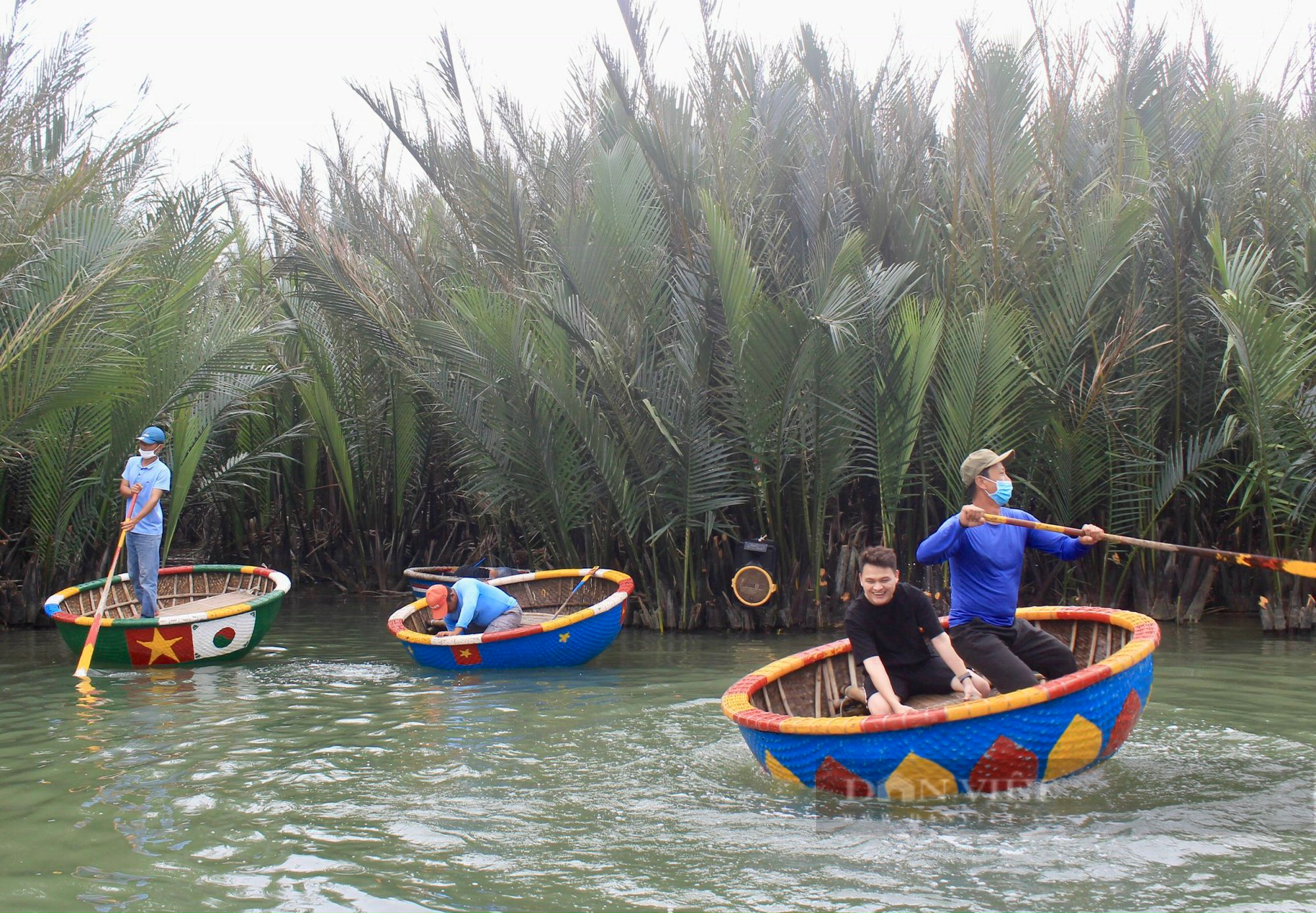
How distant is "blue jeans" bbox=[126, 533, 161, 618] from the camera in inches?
Result: 401

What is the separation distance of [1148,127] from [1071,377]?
108 inches

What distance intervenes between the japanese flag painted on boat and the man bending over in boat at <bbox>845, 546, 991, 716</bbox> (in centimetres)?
584

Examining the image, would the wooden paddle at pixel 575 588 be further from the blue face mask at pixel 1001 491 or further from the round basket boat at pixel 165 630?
the blue face mask at pixel 1001 491

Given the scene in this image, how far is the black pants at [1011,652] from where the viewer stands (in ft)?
19.3

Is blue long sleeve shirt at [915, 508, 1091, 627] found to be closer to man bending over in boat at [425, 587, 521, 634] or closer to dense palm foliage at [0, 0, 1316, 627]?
dense palm foliage at [0, 0, 1316, 627]

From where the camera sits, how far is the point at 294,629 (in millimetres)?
12281

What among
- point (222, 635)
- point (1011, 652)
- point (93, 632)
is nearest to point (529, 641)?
point (222, 635)

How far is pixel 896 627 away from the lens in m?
6.11

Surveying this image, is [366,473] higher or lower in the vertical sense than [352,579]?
higher

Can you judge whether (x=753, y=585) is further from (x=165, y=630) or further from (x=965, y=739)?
(x=965, y=739)

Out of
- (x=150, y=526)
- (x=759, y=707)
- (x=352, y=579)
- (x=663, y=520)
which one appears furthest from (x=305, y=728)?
(x=352, y=579)

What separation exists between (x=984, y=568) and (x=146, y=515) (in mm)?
6938

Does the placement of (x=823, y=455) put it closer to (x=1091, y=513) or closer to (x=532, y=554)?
(x=1091, y=513)

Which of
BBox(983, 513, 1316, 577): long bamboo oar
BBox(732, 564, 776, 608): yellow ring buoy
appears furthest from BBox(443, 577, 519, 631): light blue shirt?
BBox(983, 513, 1316, 577): long bamboo oar
